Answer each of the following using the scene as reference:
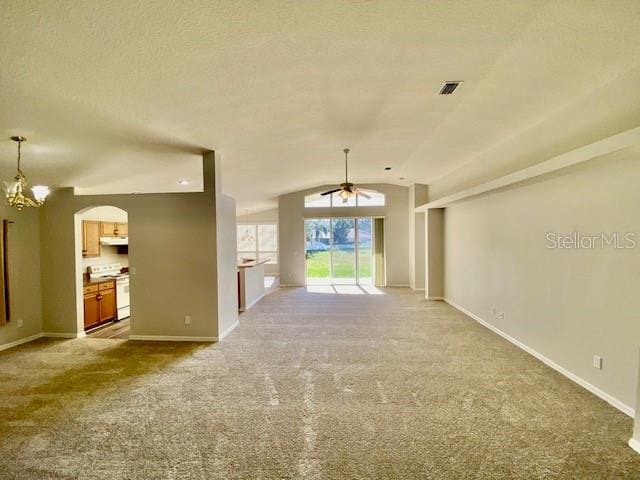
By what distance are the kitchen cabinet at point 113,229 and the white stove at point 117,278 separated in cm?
67

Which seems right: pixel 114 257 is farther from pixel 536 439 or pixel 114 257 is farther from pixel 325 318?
pixel 536 439

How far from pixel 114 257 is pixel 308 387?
5852 millimetres

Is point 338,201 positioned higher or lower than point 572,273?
higher

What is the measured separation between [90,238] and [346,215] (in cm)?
643

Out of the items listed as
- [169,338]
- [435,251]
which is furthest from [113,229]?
[435,251]

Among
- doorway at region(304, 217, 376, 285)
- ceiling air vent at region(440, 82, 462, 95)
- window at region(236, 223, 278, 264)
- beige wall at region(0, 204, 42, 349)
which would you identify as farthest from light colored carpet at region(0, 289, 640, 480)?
window at region(236, 223, 278, 264)

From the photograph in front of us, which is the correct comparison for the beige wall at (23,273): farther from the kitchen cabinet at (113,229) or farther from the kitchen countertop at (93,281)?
the kitchen cabinet at (113,229)

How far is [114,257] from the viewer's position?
662cm

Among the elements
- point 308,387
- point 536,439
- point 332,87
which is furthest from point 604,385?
point 332,87

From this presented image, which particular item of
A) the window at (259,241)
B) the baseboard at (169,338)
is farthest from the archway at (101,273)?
the window at (259,241)

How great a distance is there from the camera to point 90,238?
5.83 m

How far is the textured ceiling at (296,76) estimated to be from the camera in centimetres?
182

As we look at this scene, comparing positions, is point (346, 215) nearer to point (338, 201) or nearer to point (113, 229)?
point (338, 201)

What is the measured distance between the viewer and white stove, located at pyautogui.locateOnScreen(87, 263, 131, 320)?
599 centimetres
